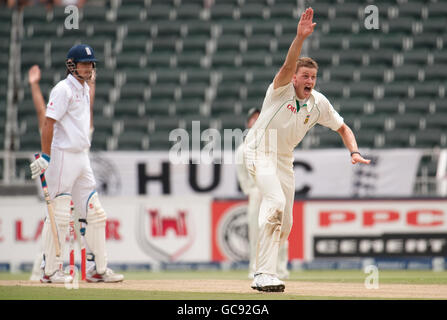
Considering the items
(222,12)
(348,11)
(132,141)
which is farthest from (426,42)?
(132,141)

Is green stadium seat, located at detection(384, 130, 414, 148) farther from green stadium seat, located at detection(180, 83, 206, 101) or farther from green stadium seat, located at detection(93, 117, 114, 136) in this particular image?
green stadium seat, located at detection(93, 117, 114, 136)

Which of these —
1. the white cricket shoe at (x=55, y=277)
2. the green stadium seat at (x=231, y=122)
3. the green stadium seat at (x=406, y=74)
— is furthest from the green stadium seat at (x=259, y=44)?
the white cricket shoe at (x=55, y=277)

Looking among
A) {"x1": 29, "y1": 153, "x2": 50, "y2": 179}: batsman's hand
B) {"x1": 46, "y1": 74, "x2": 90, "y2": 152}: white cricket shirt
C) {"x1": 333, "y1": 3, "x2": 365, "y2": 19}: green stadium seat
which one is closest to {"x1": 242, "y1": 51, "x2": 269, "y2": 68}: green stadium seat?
{"x1": 333, "y1": 3, "x2": 365, "y2": 19}: green stadium seat

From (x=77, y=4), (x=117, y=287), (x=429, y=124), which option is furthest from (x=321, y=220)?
(x=77, y=4)

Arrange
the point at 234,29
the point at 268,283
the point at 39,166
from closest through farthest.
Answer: the point at 268,283 → the point at 39,166 → the point at 234,29

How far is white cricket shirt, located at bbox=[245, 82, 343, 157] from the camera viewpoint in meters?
7.75

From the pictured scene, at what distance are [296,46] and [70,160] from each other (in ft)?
9.12

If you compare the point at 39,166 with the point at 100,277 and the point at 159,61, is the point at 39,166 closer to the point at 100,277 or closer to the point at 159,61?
the point at 100,277

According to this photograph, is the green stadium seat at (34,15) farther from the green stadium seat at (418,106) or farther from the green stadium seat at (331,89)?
the green stadium seat at (418,106)

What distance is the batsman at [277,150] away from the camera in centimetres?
767

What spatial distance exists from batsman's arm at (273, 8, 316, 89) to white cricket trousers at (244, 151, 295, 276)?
89 cm

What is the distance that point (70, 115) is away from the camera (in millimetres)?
8398

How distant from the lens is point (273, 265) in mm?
7652
